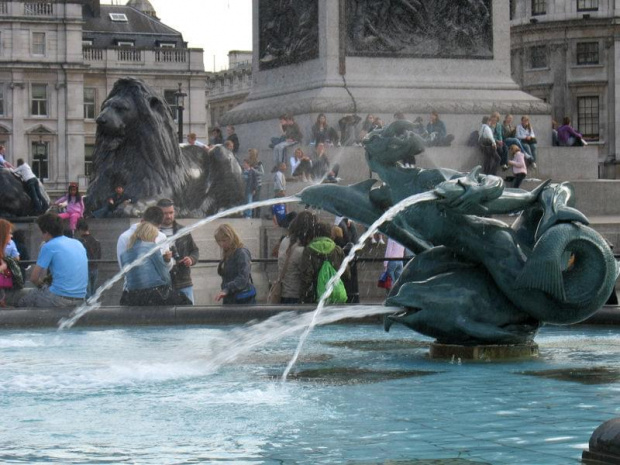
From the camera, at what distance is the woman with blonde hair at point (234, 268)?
13438 mm

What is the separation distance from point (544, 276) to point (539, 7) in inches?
2777

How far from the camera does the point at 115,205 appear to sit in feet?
62.4

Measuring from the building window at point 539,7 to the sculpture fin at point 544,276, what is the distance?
69.9m

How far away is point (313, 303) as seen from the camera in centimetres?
1362

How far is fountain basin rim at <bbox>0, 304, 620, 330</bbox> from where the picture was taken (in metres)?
12.9

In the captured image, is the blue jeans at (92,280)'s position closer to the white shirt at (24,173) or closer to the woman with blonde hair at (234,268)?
the woman with blonde hair at (234,268)

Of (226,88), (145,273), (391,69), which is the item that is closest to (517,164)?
(391,69)

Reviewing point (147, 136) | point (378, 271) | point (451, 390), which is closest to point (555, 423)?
point (451, 390)

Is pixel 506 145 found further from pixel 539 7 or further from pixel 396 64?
pixel 539 7

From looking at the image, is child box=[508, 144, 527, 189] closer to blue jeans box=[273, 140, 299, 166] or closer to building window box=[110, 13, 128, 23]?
blue jeans box=[273, 140, 299, 166]

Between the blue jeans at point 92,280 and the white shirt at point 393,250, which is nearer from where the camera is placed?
the blue jeans at point 92,280

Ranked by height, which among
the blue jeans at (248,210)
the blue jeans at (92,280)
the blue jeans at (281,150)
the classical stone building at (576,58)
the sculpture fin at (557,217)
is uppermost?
the classical stone building at (576,58)

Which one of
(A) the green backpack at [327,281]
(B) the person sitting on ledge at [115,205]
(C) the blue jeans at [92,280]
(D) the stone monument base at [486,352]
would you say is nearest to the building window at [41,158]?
(B) the person sitting on ledge at [115,205]

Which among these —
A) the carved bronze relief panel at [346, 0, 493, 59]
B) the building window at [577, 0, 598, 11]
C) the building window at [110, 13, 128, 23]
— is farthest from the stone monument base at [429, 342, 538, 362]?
the building window at [110, 13, 128, 23]
